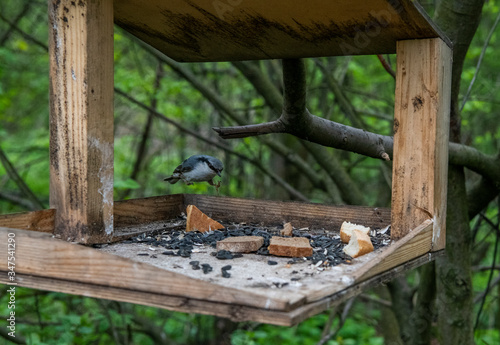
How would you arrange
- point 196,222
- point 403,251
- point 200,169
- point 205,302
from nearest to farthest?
1. point 205,302
2. point 403,251
3. point 196,222
4. point 200,169

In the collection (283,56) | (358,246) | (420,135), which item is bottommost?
(358,246)

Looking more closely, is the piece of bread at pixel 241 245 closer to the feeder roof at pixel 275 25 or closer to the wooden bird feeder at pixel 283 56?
the wooden bird feeder at pixel 283 56

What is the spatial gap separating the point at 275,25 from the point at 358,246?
92 centimetres

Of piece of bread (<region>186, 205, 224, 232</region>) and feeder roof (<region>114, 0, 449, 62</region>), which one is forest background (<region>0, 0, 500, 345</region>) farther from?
piece of bread (<region>186, 205, 224, 232</region>)

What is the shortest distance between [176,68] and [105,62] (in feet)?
6.63

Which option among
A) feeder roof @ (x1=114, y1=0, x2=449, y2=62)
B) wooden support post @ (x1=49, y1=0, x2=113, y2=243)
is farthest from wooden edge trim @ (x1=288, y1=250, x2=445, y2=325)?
wooden support post @ (x1=49, y1=0, x2=113, y2=243)

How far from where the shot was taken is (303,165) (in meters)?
4.44

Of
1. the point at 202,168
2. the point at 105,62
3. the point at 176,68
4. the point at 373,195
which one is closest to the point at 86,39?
the point at 105,62

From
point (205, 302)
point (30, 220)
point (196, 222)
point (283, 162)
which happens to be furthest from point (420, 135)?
point (283, 162)

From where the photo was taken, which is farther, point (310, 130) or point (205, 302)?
point (310, 130)

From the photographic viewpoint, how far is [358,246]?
5.96 ft

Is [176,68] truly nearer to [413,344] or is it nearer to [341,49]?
[341,49]

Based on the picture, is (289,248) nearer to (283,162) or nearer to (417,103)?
(417,103)

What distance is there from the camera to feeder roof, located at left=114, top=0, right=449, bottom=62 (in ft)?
6.21
